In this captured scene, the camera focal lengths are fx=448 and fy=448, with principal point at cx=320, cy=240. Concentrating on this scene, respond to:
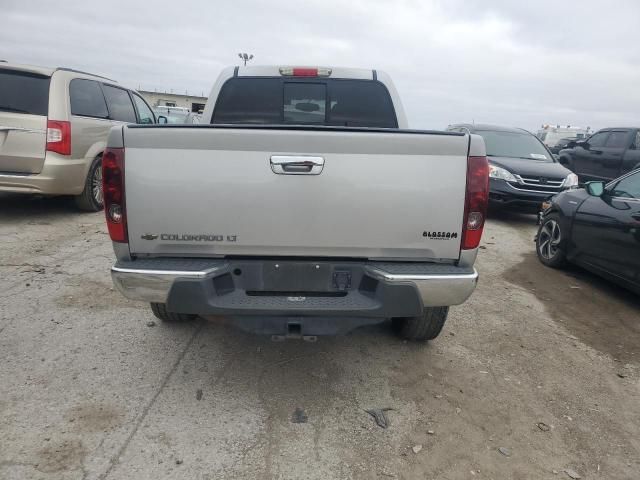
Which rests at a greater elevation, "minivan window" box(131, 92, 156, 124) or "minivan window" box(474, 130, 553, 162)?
"minivan window" box(131, 92, 156, 124)

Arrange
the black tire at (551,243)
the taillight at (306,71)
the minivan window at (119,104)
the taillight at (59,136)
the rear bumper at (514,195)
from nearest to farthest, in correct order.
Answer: the taillight at (306,71) → the black tire at (551,243) → the taillight at (59,136) → the minivan window at (119,104) → the rear bumper at (514,195)

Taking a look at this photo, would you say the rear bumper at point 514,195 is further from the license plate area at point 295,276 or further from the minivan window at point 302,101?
the license plate area at point 295,276

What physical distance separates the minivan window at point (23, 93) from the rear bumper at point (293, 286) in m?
4.61

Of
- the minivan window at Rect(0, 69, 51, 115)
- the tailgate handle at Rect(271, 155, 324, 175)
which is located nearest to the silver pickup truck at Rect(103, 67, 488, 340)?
the tailgate handle at Rect(271, 155, 324, 175)

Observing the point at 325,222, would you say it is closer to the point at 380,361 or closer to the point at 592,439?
the point at 380,361

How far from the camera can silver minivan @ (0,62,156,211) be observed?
572 centimetres

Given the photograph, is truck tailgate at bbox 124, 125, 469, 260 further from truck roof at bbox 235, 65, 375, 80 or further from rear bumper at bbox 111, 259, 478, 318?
truck roof at bbox 235, 65, 375, 80

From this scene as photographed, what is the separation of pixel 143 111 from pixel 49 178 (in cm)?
329

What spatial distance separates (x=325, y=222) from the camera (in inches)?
96.4

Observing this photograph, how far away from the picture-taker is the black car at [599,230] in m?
4.33

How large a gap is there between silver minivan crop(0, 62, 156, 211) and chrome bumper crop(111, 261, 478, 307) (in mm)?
4418

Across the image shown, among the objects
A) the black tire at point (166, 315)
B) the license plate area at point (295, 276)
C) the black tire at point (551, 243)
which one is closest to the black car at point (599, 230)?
the black tire at point (551, 243)

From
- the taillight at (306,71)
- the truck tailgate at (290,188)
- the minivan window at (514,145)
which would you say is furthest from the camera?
the minivan window at (514,145)

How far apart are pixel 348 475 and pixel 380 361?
1130 mm
